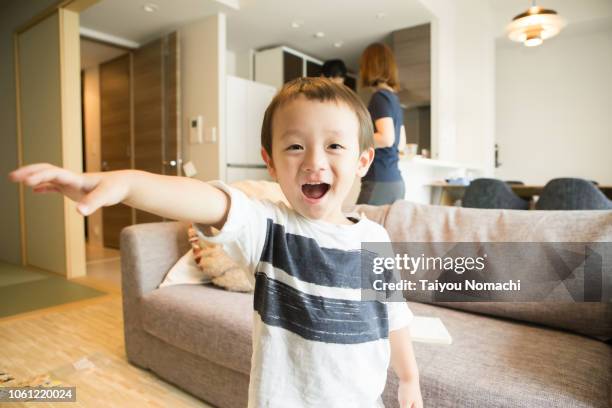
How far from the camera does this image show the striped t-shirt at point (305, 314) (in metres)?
0.56

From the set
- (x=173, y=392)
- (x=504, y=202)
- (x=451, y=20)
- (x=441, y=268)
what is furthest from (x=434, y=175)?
(x=173, y=392)

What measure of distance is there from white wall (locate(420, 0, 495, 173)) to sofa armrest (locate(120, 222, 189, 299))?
327cm

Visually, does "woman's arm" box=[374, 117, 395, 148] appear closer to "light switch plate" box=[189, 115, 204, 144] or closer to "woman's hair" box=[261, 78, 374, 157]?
"woman's hair" box=[261, 78, 374, 157]

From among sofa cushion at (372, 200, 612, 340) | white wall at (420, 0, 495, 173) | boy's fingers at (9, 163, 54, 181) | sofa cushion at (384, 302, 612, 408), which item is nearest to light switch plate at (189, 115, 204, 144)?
white wall at (420, 0, 495, 173)

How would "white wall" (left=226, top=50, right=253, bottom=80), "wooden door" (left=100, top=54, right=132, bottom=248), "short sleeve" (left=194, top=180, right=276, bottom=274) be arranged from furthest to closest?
"white wall" (left=226, top=50, right=253, bottom=80) → "wooden door" (left=100, top=54, right=132, bottom=248) → "short sleeve" (left=194, top=180, right=276, bottom=274)

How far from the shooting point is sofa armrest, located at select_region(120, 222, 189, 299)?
1.71m

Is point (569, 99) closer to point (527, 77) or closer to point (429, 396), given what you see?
point (527, 77)

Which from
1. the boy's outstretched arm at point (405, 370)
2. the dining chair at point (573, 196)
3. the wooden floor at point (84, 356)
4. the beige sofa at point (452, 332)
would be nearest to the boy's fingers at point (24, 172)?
the boy's outstretched arm at point (405, 370)

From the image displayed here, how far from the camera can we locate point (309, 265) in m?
0.58

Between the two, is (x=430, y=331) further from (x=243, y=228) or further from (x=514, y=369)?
(x=243, y=228)

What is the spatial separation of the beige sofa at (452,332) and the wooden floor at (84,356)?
2.9 inches

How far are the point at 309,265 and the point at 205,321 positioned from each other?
3.20 ft

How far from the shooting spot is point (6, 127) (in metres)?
4.13

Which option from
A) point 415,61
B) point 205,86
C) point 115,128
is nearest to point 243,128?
point 205,86
